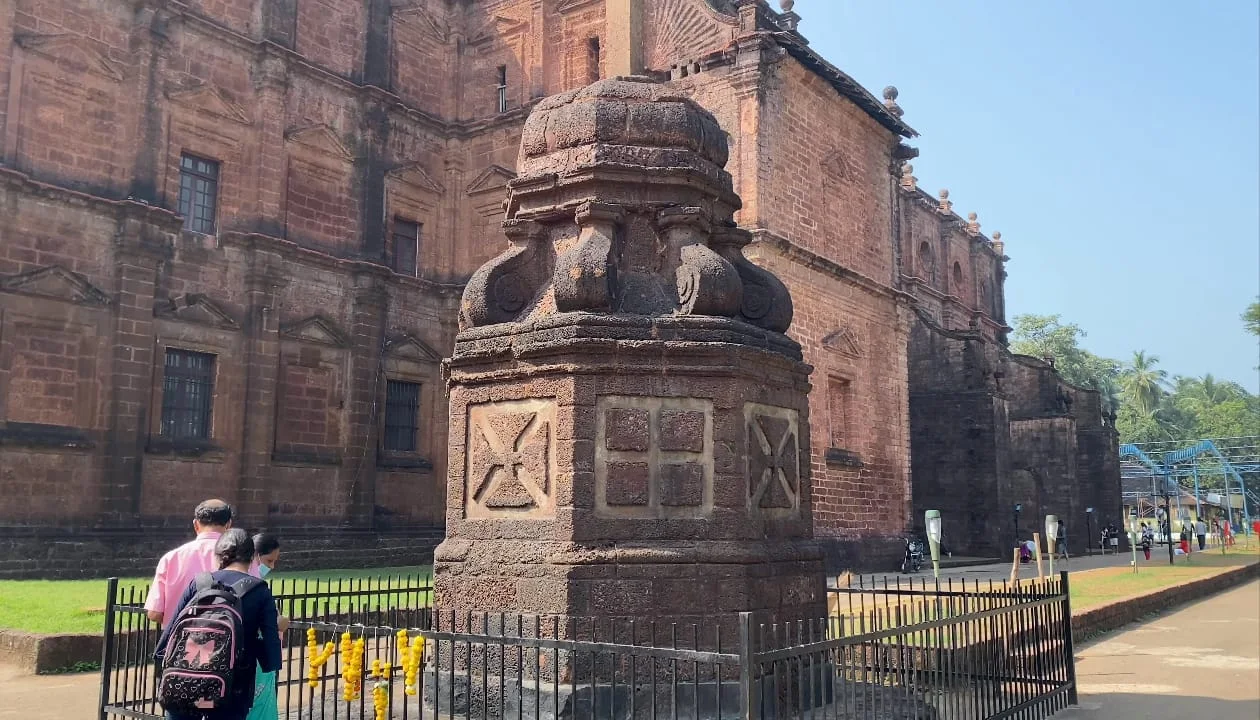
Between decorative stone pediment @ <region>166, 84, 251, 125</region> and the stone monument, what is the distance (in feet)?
47.3

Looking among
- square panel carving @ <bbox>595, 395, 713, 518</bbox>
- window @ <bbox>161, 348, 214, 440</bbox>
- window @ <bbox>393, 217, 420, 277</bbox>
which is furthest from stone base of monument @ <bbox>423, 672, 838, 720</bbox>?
window @ <bbox>393, 217, 420, 277</bbox>

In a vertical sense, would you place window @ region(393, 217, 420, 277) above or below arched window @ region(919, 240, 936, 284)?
below

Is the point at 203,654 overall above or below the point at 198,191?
below

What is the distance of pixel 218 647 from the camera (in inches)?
138

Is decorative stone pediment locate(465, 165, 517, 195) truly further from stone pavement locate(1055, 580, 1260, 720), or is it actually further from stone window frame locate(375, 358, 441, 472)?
stone pavement locate(1055, 580, 1260, 720)

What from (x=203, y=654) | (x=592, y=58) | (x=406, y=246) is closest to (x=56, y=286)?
(x=406, y=246)

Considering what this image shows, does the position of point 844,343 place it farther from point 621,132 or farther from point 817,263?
point 621,132

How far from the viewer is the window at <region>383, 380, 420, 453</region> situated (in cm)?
2159

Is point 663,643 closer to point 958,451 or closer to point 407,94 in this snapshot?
point 407,94

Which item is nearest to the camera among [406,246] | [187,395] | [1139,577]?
[187,395]

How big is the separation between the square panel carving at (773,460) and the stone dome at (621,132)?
1.54 meters

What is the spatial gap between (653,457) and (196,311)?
587 inches

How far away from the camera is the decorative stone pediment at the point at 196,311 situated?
1748 cm

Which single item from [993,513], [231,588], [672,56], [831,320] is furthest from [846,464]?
[231,588]
